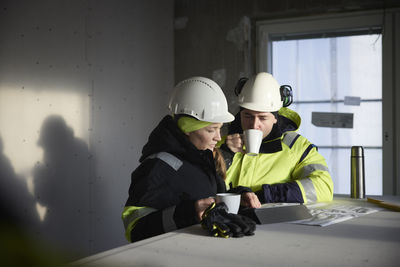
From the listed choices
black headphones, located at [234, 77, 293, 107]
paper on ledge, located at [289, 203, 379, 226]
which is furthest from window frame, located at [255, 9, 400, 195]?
paper on ledge, located at [289, 203, 379, 226]

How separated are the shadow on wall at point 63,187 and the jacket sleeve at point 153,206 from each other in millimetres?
1071

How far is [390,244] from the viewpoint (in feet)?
3.90

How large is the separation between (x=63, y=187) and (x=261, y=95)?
131 cm

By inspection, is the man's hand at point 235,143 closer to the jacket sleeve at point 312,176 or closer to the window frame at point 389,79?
the jacket sleeve at point 312,176

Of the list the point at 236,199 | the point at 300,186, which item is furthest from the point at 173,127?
the point at 300,186

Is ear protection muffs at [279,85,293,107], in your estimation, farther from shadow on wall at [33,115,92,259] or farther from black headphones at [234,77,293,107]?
shadow on wall at [33,115,92,259]

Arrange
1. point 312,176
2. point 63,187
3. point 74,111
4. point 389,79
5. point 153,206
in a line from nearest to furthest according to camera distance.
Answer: point 153,206
point 312,176
point 63,187
point 74,111
point 389,79

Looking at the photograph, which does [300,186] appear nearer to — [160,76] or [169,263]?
[169,263]

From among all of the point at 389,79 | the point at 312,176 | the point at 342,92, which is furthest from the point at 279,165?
the point at 389,79

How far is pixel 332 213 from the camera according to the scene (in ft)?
5.49

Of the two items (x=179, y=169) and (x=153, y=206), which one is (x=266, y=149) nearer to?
(x=179, y=169)

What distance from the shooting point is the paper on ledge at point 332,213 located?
1491mm

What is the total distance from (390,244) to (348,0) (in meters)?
3.02

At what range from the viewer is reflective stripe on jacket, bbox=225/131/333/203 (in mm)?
2232
